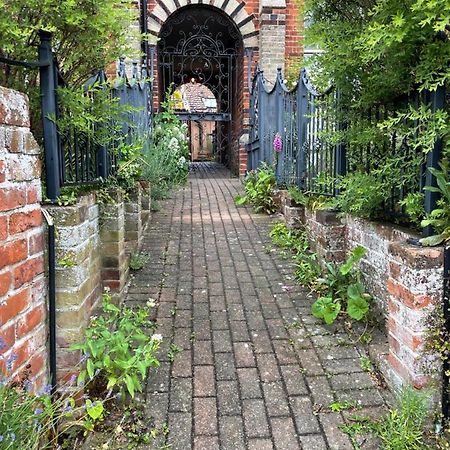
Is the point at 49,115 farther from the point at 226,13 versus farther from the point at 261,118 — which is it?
the point at 226,13

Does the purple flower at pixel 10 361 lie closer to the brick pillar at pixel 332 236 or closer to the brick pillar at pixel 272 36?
the brick pillar at pixel 332 236

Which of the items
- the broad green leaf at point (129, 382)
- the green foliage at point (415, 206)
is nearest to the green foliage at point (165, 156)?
the broad green leaf at point (129, 382)

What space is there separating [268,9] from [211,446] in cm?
871

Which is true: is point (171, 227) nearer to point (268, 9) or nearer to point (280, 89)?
point (280, 89)

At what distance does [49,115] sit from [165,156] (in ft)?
16.9

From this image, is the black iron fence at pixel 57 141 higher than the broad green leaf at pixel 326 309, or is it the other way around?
the black iron fence at pixel 57 141

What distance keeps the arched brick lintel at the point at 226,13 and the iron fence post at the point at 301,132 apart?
15.5ft

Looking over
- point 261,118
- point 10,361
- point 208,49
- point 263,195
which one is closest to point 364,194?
point 10,361

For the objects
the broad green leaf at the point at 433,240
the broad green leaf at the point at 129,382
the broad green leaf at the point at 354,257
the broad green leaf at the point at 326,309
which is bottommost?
the broad green leaf at the point at 129,382

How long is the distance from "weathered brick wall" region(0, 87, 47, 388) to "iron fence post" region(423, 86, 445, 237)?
6.32 feet

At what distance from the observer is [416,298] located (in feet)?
7.13

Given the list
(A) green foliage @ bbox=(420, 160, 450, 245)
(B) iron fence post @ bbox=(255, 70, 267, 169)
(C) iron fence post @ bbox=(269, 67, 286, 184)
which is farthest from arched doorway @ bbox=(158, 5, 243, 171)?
(A) green foliage @ bbox=(420, 160, 450, 245)

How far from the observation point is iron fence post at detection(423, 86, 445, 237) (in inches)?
84.9

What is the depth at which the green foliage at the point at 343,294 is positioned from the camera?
3000mm
